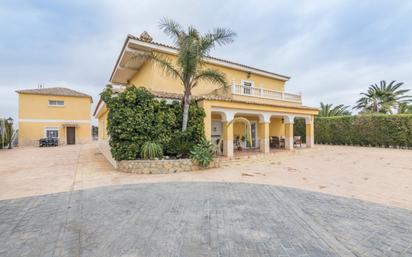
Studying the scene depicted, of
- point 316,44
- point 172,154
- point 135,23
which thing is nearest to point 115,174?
point 172,154

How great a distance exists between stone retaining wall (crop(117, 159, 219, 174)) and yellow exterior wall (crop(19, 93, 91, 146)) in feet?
80.2

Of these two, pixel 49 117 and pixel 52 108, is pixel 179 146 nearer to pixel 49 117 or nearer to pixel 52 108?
pixel 49 117

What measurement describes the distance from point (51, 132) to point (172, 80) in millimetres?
23349

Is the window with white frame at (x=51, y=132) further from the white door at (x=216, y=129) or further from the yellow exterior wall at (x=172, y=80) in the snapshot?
the white door at (x=216, y=129)

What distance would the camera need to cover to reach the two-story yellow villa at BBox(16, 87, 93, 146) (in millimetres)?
27203

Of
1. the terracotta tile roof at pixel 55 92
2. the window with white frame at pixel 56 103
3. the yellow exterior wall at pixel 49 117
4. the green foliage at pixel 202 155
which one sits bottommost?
the green foliage at pixel 202 155

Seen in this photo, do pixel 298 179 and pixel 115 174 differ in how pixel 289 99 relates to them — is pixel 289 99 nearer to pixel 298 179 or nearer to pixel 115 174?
pixel 298 179

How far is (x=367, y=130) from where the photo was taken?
70.3 feet

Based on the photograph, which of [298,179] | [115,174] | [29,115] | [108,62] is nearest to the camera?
[298,179]

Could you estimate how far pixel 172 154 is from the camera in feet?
37.3

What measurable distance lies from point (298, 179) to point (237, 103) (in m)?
6.98

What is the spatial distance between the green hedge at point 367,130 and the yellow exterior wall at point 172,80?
8519 mm

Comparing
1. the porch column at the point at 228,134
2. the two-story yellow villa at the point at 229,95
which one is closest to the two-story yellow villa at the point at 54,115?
the two-story yellow villa at the point at 229,95

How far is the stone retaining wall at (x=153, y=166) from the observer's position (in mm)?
9977
